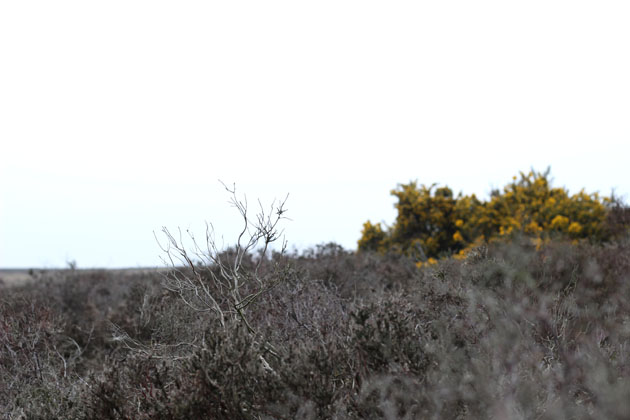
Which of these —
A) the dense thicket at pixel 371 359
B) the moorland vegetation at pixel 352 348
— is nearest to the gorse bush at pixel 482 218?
the moorland vegetation at pixel 352 348

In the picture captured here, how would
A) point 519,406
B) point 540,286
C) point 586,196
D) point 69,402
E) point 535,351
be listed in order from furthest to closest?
point 586,196 < point 540,286 < point 69,402 < point 535,351 < point 519,406

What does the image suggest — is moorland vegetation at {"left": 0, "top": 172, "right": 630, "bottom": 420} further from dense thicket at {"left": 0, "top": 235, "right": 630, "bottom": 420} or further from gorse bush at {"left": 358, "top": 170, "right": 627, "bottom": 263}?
gorse bush at {"left": 358, "top": 170, "right": 627, "bottom": 263}

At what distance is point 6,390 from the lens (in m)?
7.11

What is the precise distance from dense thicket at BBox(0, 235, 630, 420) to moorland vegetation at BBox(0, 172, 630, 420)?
0.02 m

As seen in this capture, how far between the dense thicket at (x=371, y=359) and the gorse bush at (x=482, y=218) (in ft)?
22.8

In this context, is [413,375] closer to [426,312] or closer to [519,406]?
[519,406]

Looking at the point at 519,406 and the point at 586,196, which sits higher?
the point at 586,196

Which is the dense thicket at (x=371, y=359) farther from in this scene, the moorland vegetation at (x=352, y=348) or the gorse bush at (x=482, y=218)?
the gorse bush at (x=482, y=218)

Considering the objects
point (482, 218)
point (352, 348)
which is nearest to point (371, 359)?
point (352, 348)

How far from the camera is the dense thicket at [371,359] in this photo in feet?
14.2

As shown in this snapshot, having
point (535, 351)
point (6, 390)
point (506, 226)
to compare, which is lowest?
point (6, 390)

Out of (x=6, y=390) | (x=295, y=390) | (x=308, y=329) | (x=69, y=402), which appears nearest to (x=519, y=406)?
(x=295, y=390)

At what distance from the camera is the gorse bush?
15617 mm

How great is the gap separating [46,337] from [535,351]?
20.7 feet
